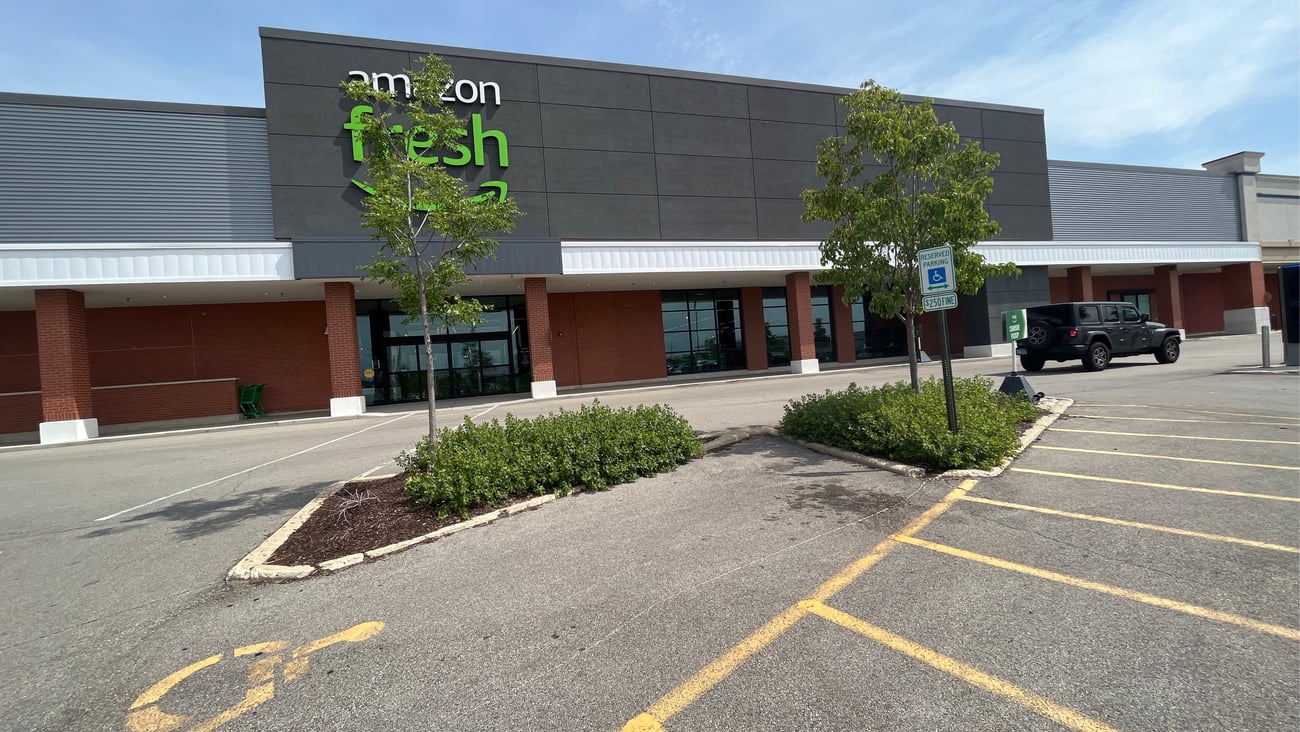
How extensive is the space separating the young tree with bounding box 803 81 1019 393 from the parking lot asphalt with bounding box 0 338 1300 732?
3.01 meters

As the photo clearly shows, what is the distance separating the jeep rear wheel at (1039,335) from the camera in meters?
17.4

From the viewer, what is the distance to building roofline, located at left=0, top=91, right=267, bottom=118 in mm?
17016

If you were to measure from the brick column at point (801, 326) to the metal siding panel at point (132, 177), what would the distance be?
19.2m

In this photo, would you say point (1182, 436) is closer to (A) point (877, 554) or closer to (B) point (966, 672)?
(A) point (877, 554)

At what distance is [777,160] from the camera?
24.2 metres

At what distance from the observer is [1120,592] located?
3584 millimetres

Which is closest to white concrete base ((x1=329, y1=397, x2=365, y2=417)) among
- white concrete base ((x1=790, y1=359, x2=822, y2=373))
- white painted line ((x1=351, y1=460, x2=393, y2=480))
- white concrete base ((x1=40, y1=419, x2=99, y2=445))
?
white concrete base ((x1=40, y1=419, x2=99, y2=445))

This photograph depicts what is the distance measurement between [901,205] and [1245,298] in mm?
40477

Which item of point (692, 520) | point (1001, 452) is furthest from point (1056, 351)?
point (692, 520)

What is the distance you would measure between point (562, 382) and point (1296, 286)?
73.0 ft

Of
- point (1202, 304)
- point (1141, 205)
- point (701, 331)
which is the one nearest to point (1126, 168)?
point (1141, 205)

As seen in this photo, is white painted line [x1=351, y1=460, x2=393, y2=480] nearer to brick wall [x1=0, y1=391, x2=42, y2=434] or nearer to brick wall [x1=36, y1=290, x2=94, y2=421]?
brick wall [x1=36, y1=290, x2=94, y2=421]

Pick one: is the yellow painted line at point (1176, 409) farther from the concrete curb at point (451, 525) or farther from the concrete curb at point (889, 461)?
the concrete curb at point (451, 525)

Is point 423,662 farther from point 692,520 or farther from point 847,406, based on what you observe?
point 847,406
